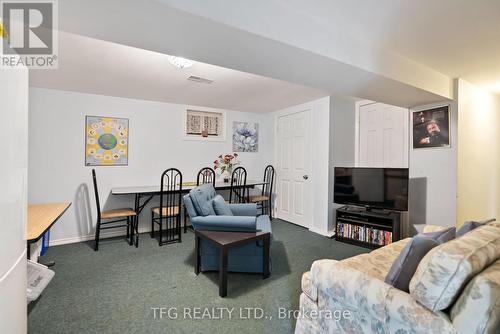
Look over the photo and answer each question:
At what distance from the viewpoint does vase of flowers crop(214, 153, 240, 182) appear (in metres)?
4.56

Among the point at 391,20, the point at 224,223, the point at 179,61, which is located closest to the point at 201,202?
the point at 224,223

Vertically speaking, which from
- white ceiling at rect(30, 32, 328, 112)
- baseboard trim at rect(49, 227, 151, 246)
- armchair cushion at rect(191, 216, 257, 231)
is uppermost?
white ceiling at rect(30, 32, 328, 112)

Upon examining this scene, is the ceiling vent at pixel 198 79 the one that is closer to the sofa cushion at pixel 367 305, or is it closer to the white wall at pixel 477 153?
the sofa cushion at pixel 367 305

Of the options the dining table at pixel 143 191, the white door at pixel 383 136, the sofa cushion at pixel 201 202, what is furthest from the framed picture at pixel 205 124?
the white door at pixel 383 136

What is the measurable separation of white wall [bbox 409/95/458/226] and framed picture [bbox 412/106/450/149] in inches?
1.9

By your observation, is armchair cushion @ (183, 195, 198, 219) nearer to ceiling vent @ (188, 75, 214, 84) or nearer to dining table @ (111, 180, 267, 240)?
dining table @ (111, 180, 267, 240)

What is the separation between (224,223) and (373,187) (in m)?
2.16

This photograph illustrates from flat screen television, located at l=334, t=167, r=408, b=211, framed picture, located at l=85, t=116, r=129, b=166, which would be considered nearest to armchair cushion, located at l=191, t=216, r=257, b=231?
flat screen television, located at l=334, t=167, r=408, b=211

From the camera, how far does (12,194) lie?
96cm

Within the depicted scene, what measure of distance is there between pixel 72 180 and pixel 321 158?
3.80m

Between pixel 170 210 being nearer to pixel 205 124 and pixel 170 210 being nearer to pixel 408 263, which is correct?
pixel 205 124

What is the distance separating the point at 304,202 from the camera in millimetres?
4219

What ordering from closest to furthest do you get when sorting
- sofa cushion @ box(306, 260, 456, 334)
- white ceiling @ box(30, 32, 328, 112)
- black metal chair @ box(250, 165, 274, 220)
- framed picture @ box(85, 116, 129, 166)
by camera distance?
sofa cushion @ box(306, 260, 456, 334) < white ceiling @ box(30, 32, 328, 112) < framed picture @ box(85, 116, 129, 166) < black metal chair @ box(250, 165, 274, 220)

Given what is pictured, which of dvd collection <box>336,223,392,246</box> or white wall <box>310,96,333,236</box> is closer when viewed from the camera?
dvd collection <box>336,223,392,246</box>
